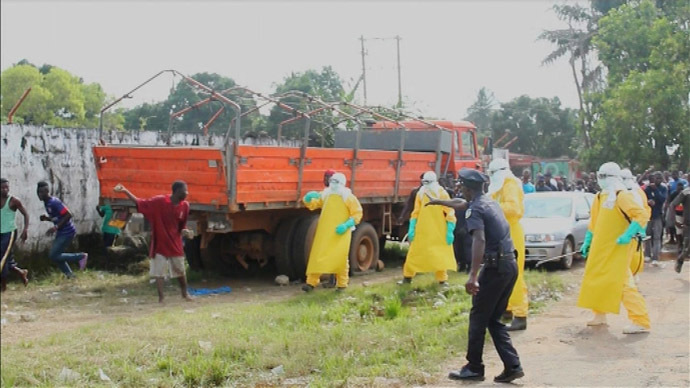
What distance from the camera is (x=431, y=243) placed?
395 inches

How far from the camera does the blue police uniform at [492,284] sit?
18.2 feet

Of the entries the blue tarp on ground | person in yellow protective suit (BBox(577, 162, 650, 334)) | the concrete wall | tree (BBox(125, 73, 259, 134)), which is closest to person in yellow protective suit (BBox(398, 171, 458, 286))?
the blue tarp on ground

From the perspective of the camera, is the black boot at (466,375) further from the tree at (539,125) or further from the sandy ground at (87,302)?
the tree at (539,125)

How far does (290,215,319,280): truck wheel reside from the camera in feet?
35.2

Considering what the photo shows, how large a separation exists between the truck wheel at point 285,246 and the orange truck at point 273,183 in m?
0.01

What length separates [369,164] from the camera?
11.9 metres

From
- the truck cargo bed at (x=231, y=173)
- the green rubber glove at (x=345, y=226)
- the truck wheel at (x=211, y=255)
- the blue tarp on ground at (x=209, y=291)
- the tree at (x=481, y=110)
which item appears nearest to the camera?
the truck cargo bed at (x=231, y=173)

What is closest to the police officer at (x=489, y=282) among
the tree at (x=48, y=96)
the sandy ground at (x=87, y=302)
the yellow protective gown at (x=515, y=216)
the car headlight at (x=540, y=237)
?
the yellow protective gown at (x=515, y=216)

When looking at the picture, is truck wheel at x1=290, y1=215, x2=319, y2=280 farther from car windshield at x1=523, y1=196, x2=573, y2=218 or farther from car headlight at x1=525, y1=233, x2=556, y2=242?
car windshield at x1=523, y1=196, x2=573, y2=218

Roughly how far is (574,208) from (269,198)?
5.38 m

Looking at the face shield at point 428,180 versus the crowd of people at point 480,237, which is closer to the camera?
the crowd of people at point 480,237

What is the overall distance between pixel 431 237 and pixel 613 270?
10.7ft

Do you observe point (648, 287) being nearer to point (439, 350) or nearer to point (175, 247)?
point (439, 350)

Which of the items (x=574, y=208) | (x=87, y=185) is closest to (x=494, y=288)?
(x=574, y=208)
